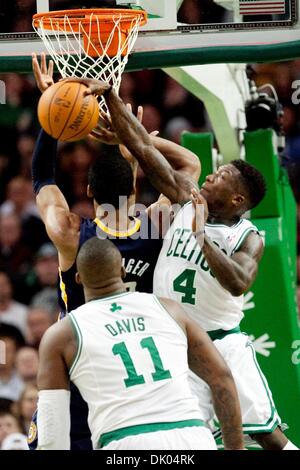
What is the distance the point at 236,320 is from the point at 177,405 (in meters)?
1.45

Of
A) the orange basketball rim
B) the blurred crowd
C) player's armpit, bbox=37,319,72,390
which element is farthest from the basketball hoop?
the blurred crowd

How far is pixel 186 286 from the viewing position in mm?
5719

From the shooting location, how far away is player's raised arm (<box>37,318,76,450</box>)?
4.46 m

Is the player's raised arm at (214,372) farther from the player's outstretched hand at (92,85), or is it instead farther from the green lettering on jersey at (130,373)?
the player's outstretched hand at (92,85)

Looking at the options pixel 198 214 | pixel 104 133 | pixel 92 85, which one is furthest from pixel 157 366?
pixel 104 133

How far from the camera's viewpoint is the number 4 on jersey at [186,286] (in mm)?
5715

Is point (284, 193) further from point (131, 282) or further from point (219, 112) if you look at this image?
point (131, 282)

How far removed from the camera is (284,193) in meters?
8.30

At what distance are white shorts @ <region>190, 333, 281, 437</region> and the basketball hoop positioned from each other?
1.45 meters

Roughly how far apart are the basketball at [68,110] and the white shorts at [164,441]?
1.55 metres

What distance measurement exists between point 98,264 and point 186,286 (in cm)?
119

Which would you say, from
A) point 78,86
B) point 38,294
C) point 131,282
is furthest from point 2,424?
point 78,86

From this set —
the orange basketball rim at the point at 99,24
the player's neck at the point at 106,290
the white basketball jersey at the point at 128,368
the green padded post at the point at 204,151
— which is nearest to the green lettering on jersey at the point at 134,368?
the white basketball jersey at the point at 128,368
